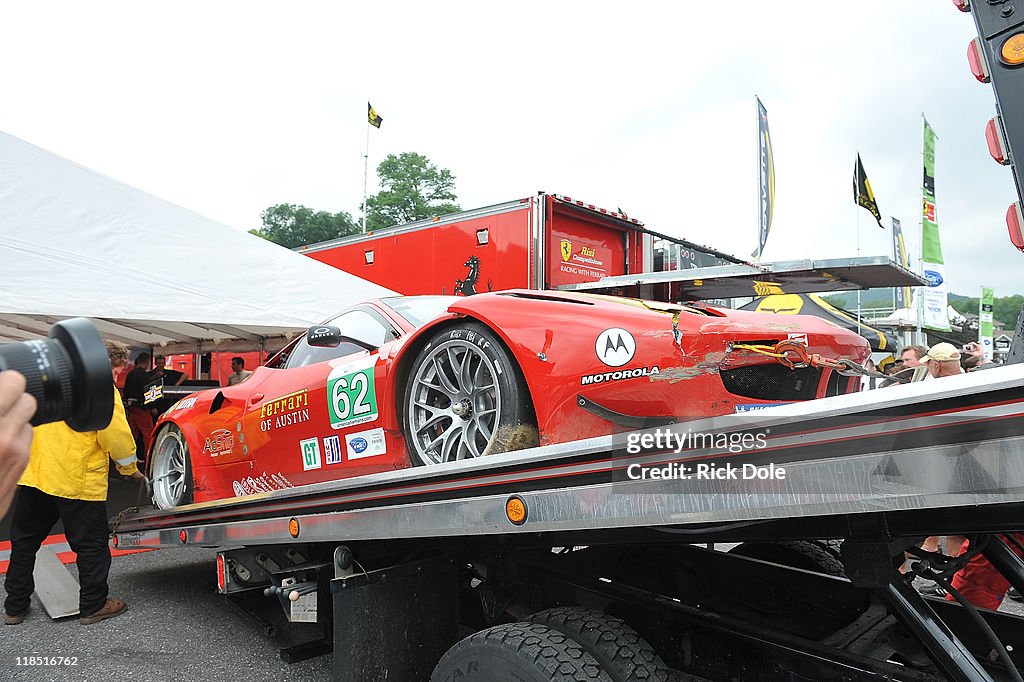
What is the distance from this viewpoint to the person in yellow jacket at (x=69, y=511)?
4238 millimetres

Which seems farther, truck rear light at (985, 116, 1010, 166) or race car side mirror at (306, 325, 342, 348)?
race car side mirror at (306, 325, 342, 348)

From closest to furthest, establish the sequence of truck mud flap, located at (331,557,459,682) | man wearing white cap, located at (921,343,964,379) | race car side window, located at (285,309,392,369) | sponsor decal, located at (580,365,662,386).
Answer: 1. sponsor decal, located at (580,365,662,386)
2. truck mud flap, located at (331,557,459,682)
3. race car side window, located at (285,309,392,369)
4. man wearing white cap, located at (921,343,964,379)

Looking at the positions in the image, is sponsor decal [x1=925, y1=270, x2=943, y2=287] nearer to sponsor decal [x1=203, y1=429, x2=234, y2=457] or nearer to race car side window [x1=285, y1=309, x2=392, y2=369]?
race car side window [x1=285, y1=309, x2=392, y2=369]

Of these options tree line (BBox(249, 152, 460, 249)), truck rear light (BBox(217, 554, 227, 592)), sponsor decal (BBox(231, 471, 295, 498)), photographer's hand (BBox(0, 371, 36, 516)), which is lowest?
truck rear light (BBox(217, 554, 227, 592))

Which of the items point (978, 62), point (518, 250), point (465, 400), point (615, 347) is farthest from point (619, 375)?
point (518, 250)

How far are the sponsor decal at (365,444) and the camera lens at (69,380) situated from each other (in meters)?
1.92

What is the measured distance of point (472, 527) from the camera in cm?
223

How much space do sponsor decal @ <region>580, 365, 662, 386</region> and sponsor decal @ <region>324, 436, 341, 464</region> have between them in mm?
1339

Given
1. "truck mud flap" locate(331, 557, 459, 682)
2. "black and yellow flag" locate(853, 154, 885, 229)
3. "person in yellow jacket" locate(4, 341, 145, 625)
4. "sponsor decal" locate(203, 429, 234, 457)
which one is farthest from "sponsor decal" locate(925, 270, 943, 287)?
"person in yellow jacket" locate(4, 341, 145, 625)

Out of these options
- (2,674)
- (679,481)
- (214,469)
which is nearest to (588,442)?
(679,481)

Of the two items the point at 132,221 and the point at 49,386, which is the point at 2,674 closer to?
the point at 49,386

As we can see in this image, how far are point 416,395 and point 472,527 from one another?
0.80 meters

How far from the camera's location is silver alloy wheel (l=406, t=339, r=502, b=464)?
2.70 metres

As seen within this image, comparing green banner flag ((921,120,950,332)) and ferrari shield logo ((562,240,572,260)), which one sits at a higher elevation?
green banner flag ((921,120,950,332))
